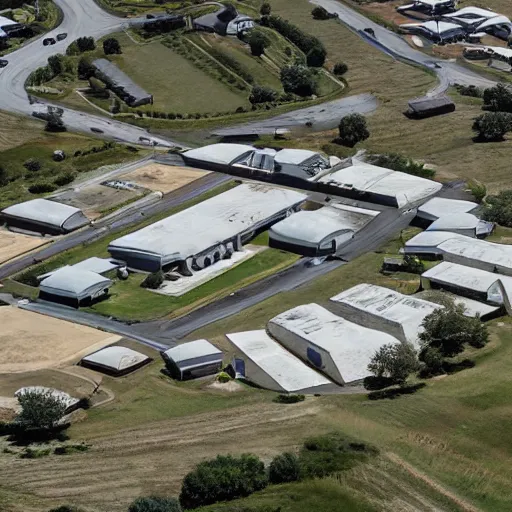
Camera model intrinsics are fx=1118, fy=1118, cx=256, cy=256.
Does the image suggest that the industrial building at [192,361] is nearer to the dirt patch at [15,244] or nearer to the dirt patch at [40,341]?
the dirt patch at [40,341]

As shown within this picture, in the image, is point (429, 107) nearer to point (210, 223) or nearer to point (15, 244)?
point (210, 223)

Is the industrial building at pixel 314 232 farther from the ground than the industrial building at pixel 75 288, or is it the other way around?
the industrial building at pixel 314 232

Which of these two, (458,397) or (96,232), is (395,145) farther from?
(458,397)

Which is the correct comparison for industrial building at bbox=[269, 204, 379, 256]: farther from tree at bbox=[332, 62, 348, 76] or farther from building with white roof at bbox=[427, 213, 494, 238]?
tree at bbox=[332, 62, 348, 76]

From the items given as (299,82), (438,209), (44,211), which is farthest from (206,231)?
(299,82)

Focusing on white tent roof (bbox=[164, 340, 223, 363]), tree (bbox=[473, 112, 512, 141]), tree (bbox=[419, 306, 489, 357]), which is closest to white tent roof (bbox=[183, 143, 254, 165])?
tree (bbox=[473, 112, 512, 141])

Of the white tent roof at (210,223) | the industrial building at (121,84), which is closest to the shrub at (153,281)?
the white tent roof at (210,223)
